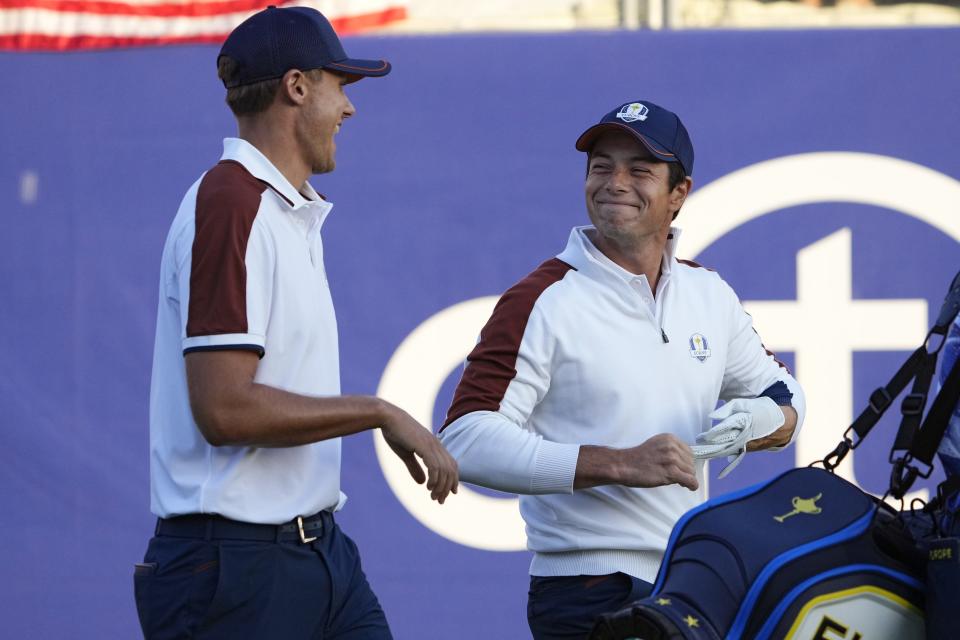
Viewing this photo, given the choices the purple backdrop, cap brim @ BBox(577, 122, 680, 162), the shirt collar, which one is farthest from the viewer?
the purple backdrop

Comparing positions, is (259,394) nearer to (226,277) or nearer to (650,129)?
(226,277)

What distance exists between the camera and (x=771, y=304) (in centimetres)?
434

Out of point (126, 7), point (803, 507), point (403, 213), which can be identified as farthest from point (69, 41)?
point (803, 507)

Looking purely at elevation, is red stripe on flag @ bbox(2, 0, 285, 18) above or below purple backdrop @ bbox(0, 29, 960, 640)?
above

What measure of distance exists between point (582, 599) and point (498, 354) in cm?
48

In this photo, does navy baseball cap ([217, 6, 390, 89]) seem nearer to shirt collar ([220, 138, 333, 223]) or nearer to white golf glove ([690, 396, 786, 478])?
shirt collar ([220, 138, 333, 223])

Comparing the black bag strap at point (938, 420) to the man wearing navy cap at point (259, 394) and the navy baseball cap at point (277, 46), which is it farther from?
the navy baseball cap at point (277, 46)

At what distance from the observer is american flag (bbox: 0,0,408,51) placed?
4336 mm

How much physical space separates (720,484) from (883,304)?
760 millimetres

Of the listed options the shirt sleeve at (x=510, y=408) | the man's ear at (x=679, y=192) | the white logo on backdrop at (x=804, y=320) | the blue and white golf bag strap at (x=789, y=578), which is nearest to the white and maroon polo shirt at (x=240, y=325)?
the shirt sleeve at (x=510, y=408)

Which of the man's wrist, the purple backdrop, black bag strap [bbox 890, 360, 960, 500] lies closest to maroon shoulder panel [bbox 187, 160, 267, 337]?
the man's wrist

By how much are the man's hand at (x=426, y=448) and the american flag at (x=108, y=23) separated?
2.47m

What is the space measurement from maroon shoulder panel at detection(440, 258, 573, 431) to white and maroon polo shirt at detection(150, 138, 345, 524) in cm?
35

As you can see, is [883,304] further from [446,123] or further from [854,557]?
[854,557]
